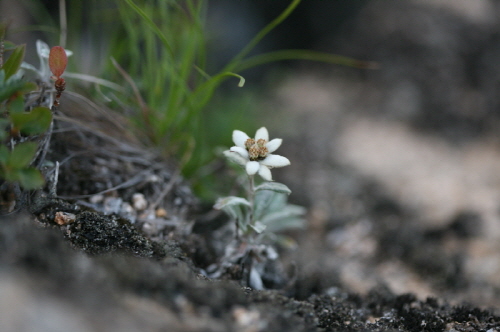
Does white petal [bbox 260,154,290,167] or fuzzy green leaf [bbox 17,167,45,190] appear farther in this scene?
white petal [bbox 260,154,290,167]

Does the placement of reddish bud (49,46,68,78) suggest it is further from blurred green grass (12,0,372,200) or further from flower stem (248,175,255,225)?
flower stem (248,175,255,225)

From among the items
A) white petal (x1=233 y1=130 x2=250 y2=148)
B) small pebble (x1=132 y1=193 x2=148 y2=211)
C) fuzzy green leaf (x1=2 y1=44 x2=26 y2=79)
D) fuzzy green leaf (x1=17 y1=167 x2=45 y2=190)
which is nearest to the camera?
fuzzy green leaf (x1=17 y1=167 x2=45 y2=190)

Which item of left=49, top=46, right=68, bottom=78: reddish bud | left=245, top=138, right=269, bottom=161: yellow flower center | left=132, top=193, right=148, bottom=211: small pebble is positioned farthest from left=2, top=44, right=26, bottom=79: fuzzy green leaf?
left=245, top=138, right=269, bottom=161: yellow flower center

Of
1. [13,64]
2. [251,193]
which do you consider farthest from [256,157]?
[13,64]

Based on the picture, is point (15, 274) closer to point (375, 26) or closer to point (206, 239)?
point (206, 239)

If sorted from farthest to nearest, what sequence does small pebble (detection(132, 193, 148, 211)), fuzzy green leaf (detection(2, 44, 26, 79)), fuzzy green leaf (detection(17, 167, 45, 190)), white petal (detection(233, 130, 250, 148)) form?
small pebble (detection(132, 193, 148, 211)), white petal (detection(233, 130, 250, 148)), fuzzy green leaf (detection(2, 44, 26, 79)), fuzzy green leaf (detection(17, 167, 45, 190))

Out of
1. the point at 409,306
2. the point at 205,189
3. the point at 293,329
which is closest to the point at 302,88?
the point at 205,189
